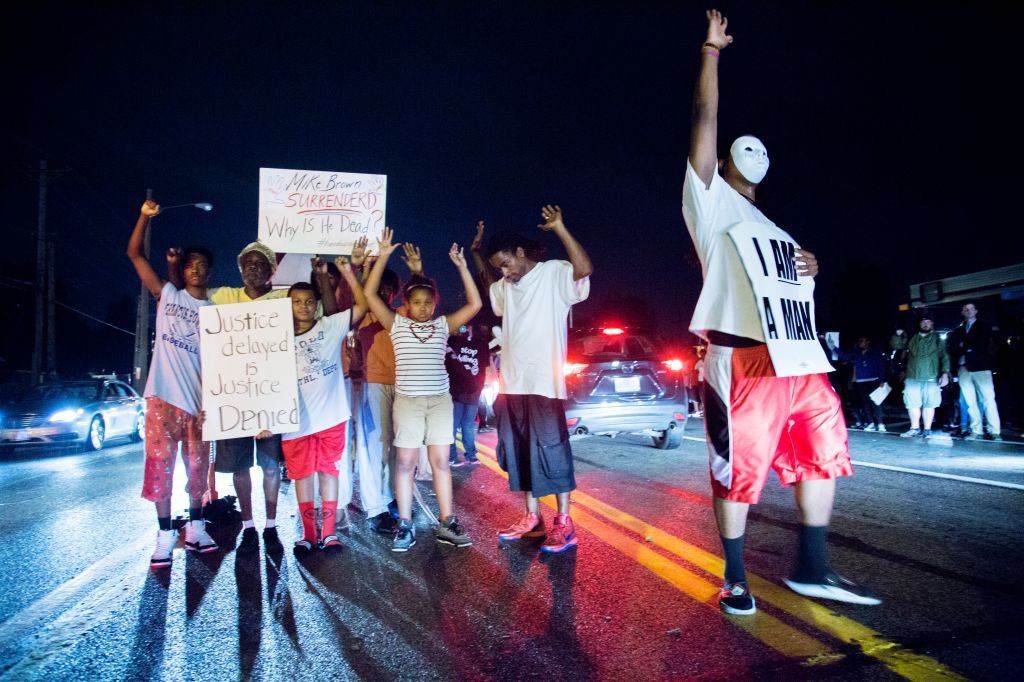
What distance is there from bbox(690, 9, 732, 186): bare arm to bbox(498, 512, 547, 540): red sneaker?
2548 millimetres

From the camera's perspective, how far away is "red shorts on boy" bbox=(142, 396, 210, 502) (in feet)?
13.7

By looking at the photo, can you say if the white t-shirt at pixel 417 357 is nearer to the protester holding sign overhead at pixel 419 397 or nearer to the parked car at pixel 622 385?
the protester holding sign overhead at pixel 419 397

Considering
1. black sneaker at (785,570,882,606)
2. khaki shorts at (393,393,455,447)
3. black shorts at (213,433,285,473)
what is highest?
khaki shorts at (393,393,455,447)

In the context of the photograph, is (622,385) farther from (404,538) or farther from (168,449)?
(168,449)

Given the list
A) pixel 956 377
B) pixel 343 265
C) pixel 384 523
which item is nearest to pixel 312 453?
pixel 384 523

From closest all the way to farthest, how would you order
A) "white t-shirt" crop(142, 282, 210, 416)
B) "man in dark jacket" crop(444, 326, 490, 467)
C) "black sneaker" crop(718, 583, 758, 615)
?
"black sneaker" crop(718, 583, 758, 615)
"white t-shirt" crop(142, 282, 210, 416)
"man in dark jacket" crop(444, 326, 490, 467)

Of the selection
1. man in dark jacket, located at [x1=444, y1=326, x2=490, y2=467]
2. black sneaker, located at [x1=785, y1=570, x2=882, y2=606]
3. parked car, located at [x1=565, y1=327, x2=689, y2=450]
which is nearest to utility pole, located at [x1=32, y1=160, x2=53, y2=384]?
man in dark jacket, located at [x1=444, y1=326, x2=490, y2=467]

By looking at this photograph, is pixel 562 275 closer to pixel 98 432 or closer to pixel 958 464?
pixel 958 464

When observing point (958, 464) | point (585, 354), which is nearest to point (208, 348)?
point (585, 354)

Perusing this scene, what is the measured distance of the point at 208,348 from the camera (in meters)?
4.21

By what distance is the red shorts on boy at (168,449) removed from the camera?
418 cm

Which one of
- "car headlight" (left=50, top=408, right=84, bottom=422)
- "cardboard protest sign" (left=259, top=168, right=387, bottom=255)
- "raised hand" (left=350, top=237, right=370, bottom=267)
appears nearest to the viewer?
"raised hand" (left=350, top=237, right=370, bottom=267)

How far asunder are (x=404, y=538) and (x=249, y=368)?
4.99ft

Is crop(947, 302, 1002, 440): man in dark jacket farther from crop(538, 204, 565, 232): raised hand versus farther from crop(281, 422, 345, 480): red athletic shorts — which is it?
crop(281, 422, 345, 480): red athletic shorts
